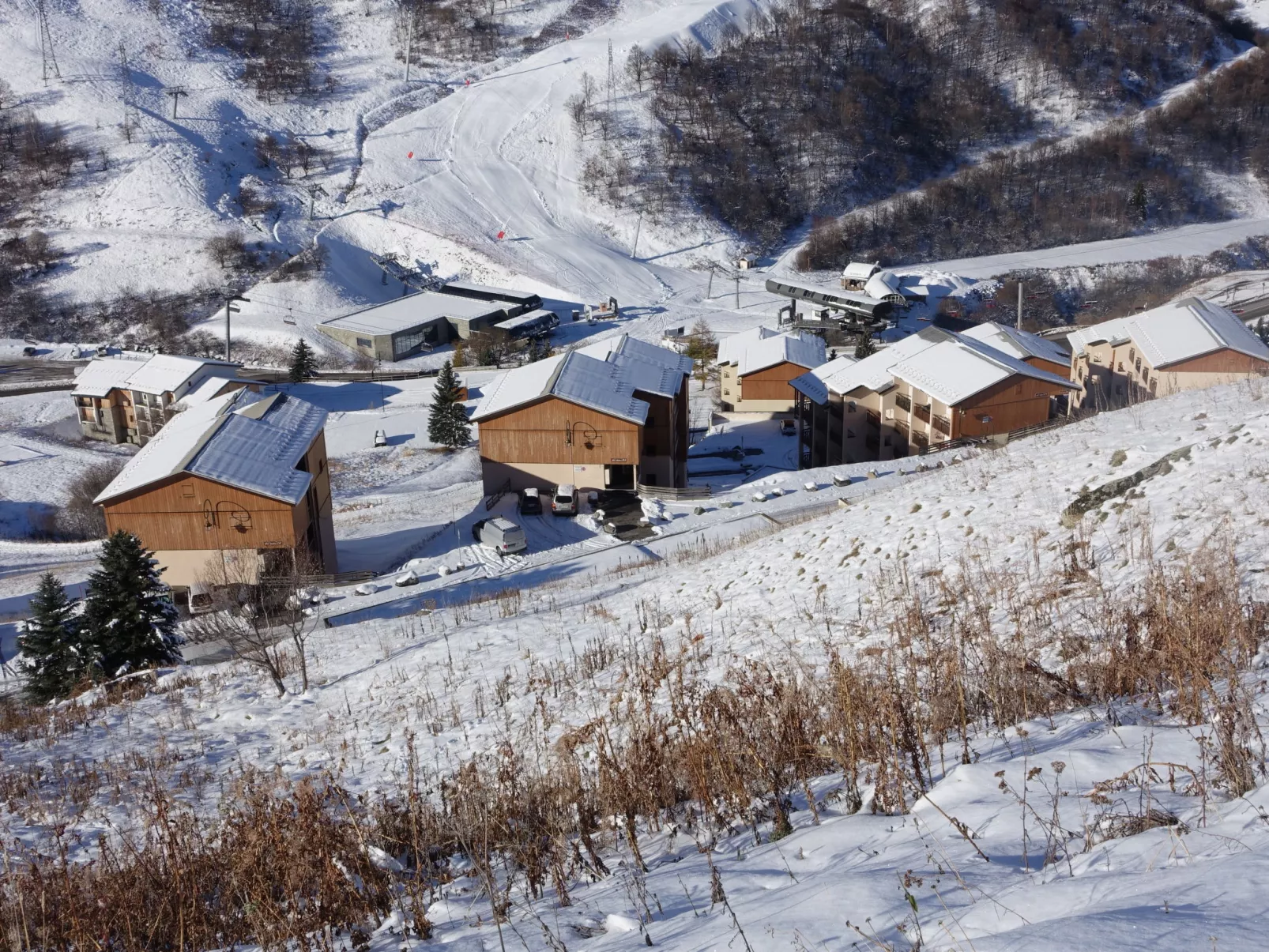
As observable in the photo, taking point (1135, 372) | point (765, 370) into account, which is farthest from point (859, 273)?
point (1135, 372)

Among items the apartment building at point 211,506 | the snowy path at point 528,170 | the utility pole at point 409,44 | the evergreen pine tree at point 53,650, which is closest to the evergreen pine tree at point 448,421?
the apartment building at point 211,506

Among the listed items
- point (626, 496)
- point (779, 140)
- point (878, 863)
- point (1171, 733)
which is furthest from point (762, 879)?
point (779, 140)

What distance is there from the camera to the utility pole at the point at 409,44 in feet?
322

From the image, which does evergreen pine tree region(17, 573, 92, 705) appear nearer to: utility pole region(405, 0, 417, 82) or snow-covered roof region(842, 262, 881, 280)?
snow-covered roof region(842, 262, 881, 280)

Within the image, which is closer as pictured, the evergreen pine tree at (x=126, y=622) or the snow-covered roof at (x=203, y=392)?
the evergreen pine tree at (x=126, y=622)

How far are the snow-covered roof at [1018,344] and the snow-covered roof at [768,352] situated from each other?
22.9 feet

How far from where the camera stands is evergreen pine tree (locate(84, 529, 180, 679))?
1595 centimetres

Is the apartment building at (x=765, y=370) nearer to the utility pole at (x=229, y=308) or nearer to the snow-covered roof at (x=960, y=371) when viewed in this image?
the snow-covered roof at (x=960, y=371)

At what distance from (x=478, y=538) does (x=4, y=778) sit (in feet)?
55.1

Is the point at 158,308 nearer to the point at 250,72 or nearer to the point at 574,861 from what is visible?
the point at 250,72

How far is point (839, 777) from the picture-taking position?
495 cm

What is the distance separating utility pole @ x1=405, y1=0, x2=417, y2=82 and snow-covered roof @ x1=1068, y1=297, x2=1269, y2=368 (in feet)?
266

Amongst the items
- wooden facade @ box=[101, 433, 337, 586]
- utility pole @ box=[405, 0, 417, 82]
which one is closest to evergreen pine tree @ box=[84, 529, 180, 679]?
wooden facade @ box=[101, 433, 337, 586]

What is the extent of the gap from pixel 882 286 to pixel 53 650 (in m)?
57.6
